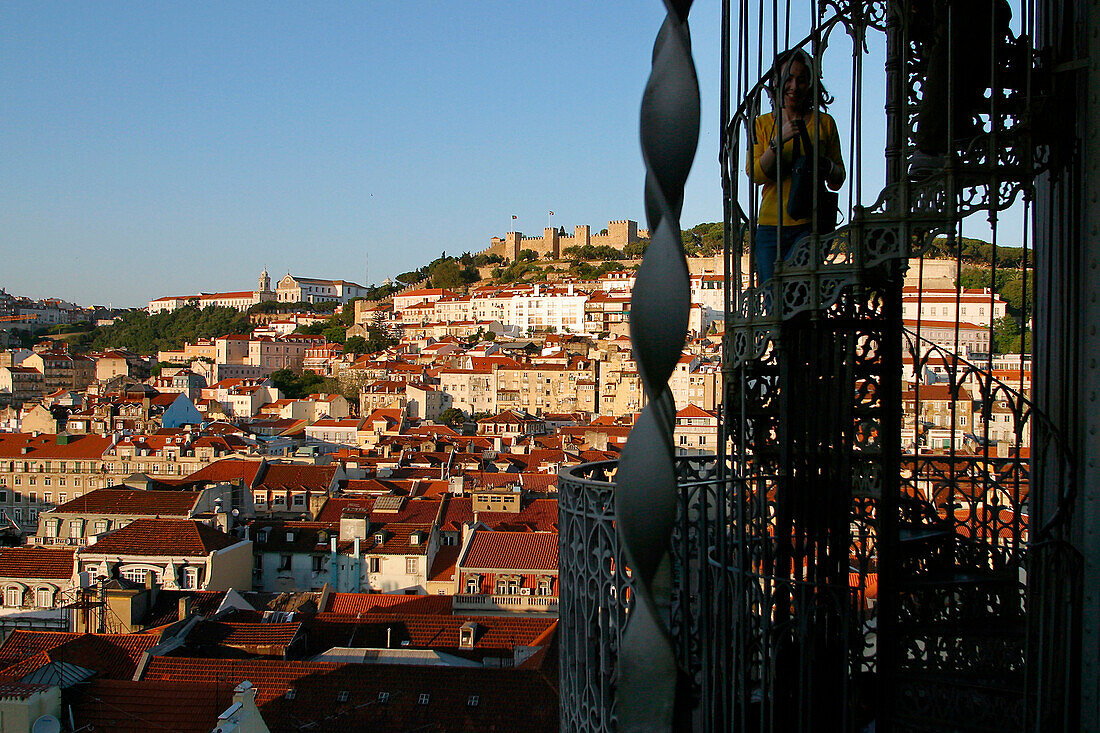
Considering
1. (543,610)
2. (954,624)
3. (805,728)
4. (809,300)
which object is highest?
(809,300)

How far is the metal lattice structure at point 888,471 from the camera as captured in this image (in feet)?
8.63

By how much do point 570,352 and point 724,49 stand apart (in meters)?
51.1

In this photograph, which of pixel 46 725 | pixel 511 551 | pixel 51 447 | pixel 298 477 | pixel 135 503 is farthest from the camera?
pixel 51 447

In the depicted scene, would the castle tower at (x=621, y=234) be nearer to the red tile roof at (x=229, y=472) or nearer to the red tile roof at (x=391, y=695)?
the red tile roof at (x=229, y=472)

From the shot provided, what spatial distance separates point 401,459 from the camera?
28.9m

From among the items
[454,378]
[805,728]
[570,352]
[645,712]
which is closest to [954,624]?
[805,728]

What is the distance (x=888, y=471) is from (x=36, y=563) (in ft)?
52.3

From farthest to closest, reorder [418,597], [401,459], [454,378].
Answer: [454,378], [401,459], [418,597]

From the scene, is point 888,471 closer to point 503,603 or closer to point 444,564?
point 503,603

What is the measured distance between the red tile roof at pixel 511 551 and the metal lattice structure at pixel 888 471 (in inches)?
440

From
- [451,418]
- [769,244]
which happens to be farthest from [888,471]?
[451,418]

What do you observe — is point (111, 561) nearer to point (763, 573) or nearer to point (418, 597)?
point (418, 597)

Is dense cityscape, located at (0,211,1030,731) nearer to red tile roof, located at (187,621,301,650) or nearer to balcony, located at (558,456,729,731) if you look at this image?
red tile roof, located at (187,621,301,650)

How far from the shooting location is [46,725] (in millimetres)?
7902
